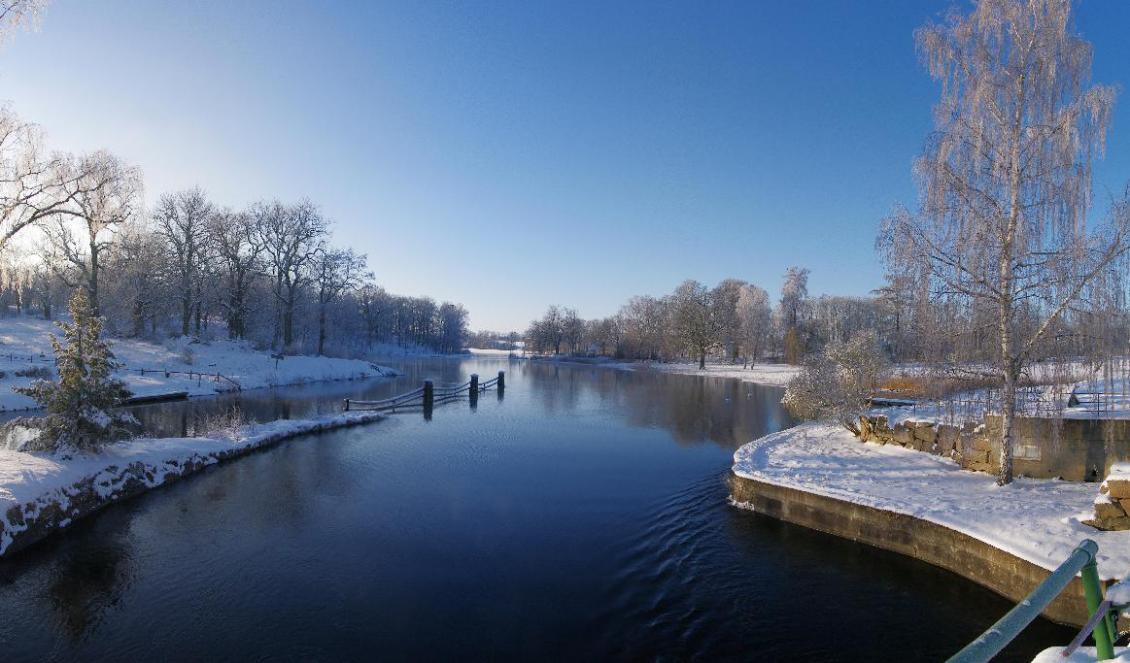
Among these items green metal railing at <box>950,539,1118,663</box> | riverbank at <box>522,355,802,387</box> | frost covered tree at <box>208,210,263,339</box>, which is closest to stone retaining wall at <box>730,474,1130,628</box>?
green metal railing at <box>950,539,1118,663</box>

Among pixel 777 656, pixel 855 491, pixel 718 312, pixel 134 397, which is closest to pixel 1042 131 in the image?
pixel 855 491

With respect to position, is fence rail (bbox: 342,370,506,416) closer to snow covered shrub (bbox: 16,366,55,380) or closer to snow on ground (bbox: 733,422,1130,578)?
snow covered shrub (bbox: 16,366,55,380)

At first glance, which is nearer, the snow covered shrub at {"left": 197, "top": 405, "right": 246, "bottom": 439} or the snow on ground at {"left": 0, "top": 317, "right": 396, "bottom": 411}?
the snow covered shrub at {"left": 197, "top": 405, "right": 246, "bottom": 439}

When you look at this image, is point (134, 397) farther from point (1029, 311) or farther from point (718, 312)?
point (718, 312)

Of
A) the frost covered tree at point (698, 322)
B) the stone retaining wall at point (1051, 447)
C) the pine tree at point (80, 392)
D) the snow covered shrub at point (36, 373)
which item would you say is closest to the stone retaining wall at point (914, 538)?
the stone retaining wall at point (1051, 447)

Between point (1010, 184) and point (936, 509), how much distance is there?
240 inches

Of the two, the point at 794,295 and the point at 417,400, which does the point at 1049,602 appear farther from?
the point at 794,295

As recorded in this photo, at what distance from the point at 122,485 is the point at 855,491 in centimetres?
1536

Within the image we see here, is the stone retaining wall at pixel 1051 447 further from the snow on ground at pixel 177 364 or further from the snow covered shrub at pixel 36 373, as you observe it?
the snow covered shrub at pixel 36 373

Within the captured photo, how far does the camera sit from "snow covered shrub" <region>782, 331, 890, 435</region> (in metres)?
16.4

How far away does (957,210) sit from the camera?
1048 cm

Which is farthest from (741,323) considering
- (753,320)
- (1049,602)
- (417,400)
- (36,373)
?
(1049,602)

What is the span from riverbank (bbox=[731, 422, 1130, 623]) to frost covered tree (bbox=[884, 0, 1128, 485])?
4.10ft

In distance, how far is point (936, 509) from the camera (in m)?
9.70
